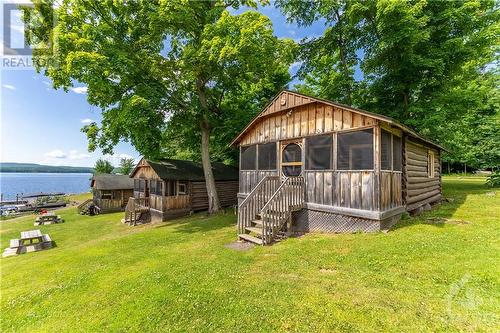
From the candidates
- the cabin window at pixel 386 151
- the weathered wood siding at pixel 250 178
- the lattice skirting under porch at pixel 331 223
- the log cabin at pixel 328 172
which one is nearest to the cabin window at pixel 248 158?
the weathered wood siding at pixel 250 178

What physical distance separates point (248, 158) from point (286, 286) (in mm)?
8781

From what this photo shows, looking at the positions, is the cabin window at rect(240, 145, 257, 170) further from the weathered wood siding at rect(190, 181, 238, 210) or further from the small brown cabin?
the small brown cabin

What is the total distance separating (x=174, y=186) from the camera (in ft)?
60.0

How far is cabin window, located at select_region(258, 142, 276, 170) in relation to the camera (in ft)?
38.8

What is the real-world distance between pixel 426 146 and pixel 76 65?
18.8m

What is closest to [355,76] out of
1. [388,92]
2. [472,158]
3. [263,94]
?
[388,92]

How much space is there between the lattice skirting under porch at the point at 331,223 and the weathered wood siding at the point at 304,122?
336 cm

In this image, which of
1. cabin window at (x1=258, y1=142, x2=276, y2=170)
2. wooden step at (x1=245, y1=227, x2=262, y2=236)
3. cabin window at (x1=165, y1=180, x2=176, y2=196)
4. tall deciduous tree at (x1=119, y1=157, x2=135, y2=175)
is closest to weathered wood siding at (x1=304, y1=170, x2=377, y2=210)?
cabin window at (x1=258, y1=142, x2=276, y2=170)

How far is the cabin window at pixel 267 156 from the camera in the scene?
11.8 meters

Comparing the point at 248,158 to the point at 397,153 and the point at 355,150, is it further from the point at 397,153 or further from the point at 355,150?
the point at 397,153

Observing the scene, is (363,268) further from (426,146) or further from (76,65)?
(76,65)

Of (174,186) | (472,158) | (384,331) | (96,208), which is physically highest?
(472,158)

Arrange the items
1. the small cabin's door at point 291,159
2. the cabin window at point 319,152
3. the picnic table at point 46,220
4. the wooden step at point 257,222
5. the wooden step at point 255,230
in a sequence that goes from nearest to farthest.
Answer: the wooden step at point 255,230 < the cabin window at point 319,152 < the wooden step at point 257,222 < the small cabin's door at point 291,159 < the picnic table at point 46,220

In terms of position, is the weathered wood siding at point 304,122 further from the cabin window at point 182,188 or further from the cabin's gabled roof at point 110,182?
the cabin's gabled roof at point 110,182
